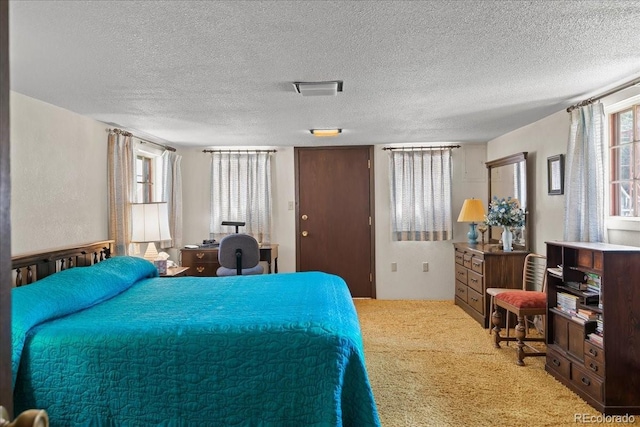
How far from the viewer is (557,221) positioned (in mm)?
4297


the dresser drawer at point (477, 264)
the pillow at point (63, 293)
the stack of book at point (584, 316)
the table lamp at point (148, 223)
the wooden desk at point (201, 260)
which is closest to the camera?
the pillow at point (63, 293)

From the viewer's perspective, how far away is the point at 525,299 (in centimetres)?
376

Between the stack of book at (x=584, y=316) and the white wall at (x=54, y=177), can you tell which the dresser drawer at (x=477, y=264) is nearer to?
the stack of book at (x=584, y=316)

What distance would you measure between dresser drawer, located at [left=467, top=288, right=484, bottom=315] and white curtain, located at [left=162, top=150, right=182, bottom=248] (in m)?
3.72

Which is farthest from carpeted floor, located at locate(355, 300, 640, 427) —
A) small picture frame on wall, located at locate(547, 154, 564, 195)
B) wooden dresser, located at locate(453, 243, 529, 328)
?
small picture frame on wall, located at locate(547, 154, 564, 195)

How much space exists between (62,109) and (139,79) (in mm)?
1171

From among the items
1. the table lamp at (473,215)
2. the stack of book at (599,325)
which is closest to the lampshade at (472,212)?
the table lamp at (473,215)

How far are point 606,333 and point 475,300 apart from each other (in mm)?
2307

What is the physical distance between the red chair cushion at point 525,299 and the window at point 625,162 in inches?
34.6

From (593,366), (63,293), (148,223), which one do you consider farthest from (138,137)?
(593,366)

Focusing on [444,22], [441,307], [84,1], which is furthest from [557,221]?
[84,1]

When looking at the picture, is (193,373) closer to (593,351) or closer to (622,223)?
(593,351)

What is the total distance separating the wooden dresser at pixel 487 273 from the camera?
15.5ft

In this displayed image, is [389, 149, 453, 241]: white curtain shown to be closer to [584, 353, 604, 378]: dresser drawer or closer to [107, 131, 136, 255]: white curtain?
[584, 353, 604, 378]: dresser drawer
